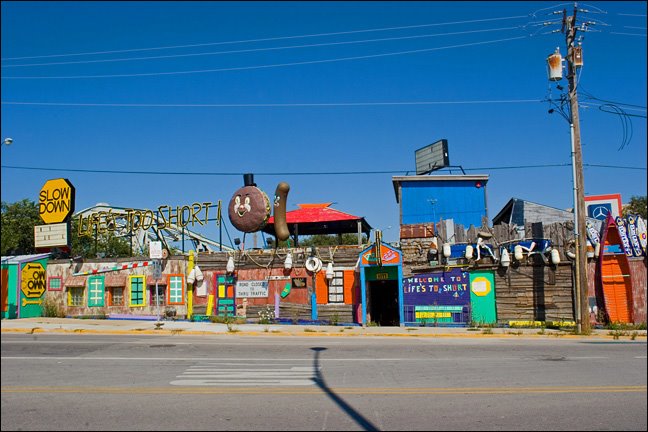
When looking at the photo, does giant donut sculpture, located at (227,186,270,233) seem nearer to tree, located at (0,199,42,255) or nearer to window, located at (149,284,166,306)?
window, located at (149,284,166,306)

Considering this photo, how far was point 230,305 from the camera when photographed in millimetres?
25750

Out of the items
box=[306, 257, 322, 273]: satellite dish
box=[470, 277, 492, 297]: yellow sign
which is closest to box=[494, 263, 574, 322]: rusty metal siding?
box=[470, 277, 492, 297]: yellow sign

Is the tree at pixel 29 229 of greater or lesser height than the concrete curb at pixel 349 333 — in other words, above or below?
above

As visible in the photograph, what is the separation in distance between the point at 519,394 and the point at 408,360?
4.14m

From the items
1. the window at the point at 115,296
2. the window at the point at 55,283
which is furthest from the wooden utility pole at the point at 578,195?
the window at the point at 55,283

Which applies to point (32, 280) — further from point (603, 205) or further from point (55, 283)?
point (603, 205)

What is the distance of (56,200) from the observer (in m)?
28.0

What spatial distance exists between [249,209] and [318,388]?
56.4ft

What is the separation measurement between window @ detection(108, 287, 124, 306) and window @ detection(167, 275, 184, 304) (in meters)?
2.40

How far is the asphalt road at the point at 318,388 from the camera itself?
7.87 m

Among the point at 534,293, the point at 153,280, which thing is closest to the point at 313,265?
the point at 153,280

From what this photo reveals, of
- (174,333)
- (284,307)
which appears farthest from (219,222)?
(174,333)

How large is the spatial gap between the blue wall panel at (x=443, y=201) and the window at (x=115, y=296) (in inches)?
554

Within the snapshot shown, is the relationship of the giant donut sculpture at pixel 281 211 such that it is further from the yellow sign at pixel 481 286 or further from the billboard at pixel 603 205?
the billboard at pixel 603 205
